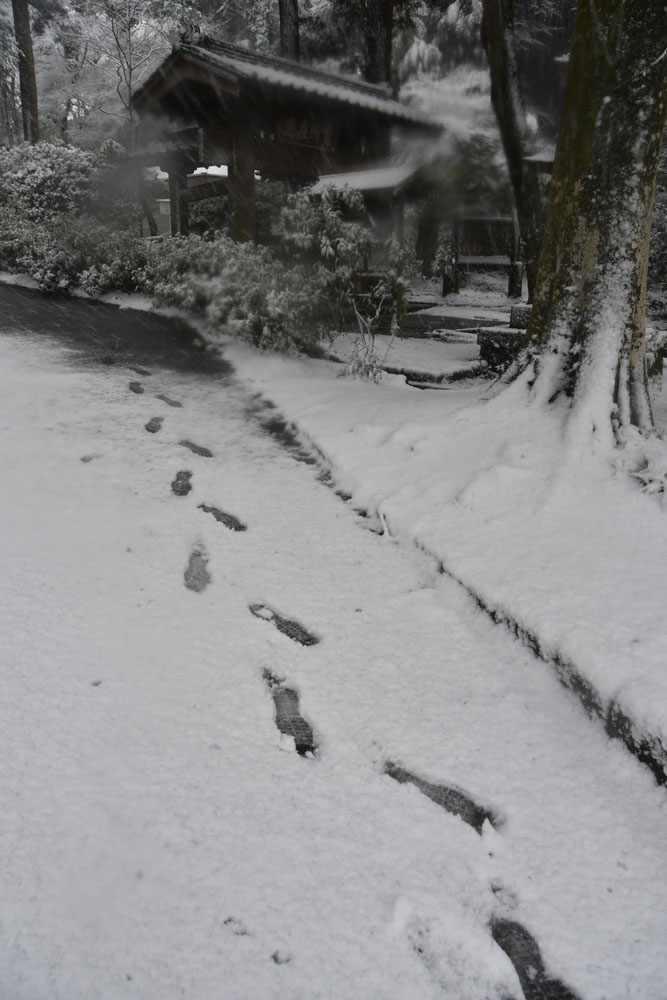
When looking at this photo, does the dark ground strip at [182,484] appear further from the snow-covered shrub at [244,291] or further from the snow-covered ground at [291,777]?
the snow-covered shrub at [244,291]

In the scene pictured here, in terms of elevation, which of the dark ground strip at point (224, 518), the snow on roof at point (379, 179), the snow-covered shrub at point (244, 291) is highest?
the snow on roof at point (379, 179)

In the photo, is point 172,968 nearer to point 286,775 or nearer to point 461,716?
point 286,775

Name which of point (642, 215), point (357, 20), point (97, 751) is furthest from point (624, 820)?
point (357, 20)

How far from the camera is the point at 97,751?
1.95 m

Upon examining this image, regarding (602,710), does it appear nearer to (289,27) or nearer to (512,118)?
(512,118)

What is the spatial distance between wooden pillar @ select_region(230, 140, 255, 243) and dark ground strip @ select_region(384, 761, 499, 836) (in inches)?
330

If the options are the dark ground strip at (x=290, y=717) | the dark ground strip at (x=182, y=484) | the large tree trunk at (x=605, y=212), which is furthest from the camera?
the dark ground strip at (x=182, y=484)

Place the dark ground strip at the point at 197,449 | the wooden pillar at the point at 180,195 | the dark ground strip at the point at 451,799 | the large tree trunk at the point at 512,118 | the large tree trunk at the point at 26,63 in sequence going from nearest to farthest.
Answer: the dark ground strip at the point at 451,799
the dark ground strip at the point at 197,449
the large tree trunk at the point at 512,118
the wooden pillar at the point at 180,195
the large tree trunk at the point at 26,63

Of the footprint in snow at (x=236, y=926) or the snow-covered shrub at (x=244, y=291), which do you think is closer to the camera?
the footprint in snow at (x=236, y=926)

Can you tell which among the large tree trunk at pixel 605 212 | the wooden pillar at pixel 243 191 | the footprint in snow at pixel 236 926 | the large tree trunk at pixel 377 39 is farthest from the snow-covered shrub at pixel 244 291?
the large tree trunk at pixel 377 39

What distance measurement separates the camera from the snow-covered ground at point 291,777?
144cm

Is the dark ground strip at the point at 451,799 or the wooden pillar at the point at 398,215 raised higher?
the wooden pillar at the point at 398,215

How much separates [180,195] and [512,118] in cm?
763

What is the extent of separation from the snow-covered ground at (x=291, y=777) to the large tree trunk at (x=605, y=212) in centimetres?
73
